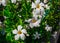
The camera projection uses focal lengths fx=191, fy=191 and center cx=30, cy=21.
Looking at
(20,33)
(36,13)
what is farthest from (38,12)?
(20,33)

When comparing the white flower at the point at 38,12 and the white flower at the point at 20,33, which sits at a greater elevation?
the white flower at the point at 38,12

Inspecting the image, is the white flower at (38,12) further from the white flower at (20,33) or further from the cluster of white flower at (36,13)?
the white flower at (20,33)

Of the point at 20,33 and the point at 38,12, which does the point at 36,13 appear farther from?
the point at 20,33

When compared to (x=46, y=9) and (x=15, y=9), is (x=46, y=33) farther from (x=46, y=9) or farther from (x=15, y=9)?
(x=15, y=9)

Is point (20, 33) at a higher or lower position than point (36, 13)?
lower

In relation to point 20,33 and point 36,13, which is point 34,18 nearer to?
point 36,13

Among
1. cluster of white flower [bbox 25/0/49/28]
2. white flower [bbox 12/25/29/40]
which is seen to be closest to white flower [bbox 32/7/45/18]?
A: cluster of white flower [bbox 25/0/49/28]

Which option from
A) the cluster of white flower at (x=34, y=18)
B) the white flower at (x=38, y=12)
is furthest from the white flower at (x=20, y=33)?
the white flower at (x=38, y=12)

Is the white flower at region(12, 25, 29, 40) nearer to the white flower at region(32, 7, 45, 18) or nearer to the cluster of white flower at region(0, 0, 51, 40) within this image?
the cluster of white flower at region(0, 0, 51, 40)

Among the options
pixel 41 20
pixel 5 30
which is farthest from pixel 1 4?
pixel 41 20

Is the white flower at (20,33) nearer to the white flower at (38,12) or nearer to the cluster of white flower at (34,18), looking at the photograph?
the cluster of white flower at (34,18)

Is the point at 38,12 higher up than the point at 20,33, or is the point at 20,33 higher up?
the point at 38,12

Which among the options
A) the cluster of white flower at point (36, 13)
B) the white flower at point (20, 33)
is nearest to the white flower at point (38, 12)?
the cluster of white flower at point (36, 13)
